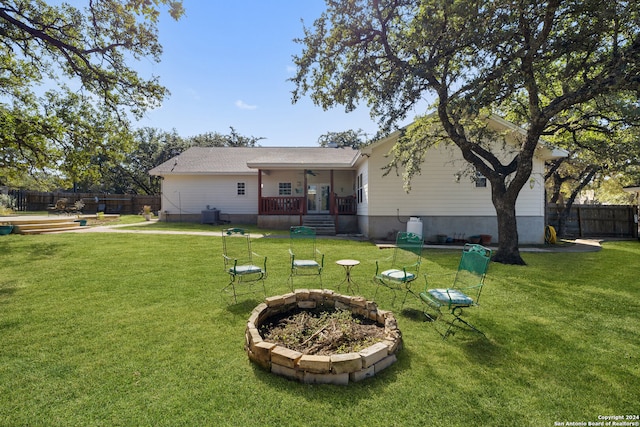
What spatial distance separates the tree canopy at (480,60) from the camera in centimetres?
673

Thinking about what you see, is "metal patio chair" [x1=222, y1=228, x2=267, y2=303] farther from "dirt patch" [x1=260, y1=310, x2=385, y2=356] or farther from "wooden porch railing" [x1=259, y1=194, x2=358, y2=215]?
"wooden porch railing" [x1=259, y1=194, x2=358, y2=215]

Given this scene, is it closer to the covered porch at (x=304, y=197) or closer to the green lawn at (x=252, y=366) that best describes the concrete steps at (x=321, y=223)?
the covered porch at (x=304, y=197)

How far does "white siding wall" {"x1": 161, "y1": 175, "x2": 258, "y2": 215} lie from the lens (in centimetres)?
1978

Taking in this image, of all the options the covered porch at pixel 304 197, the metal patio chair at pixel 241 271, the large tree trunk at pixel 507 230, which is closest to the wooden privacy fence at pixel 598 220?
the large tree trunk at pixel 507 230

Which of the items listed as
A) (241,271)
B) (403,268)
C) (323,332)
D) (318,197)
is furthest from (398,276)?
(318,197)

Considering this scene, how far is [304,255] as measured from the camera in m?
9.15

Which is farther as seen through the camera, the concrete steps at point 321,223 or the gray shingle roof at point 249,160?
the gray shingle roof at point 249,160

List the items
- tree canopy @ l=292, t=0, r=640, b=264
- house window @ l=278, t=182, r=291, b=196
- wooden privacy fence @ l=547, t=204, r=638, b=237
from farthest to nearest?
house window @ l=278, t=182, r=291, b=196, wooden privacy fence @ l=547, t=204, r=638, b=237, tree canopy @ l=292, t=0, r=640, b=264

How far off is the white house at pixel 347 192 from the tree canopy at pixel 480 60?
295cm

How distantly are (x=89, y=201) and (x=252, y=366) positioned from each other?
98.5ft

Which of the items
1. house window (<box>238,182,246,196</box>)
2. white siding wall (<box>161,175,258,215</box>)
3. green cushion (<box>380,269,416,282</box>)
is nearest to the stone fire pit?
green cushion (<box>380,269,416,282</box>)

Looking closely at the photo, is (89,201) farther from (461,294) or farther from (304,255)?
(461,294)

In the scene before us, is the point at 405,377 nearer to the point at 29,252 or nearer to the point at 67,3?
the point at 29,252

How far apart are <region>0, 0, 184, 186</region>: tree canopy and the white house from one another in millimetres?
6703
